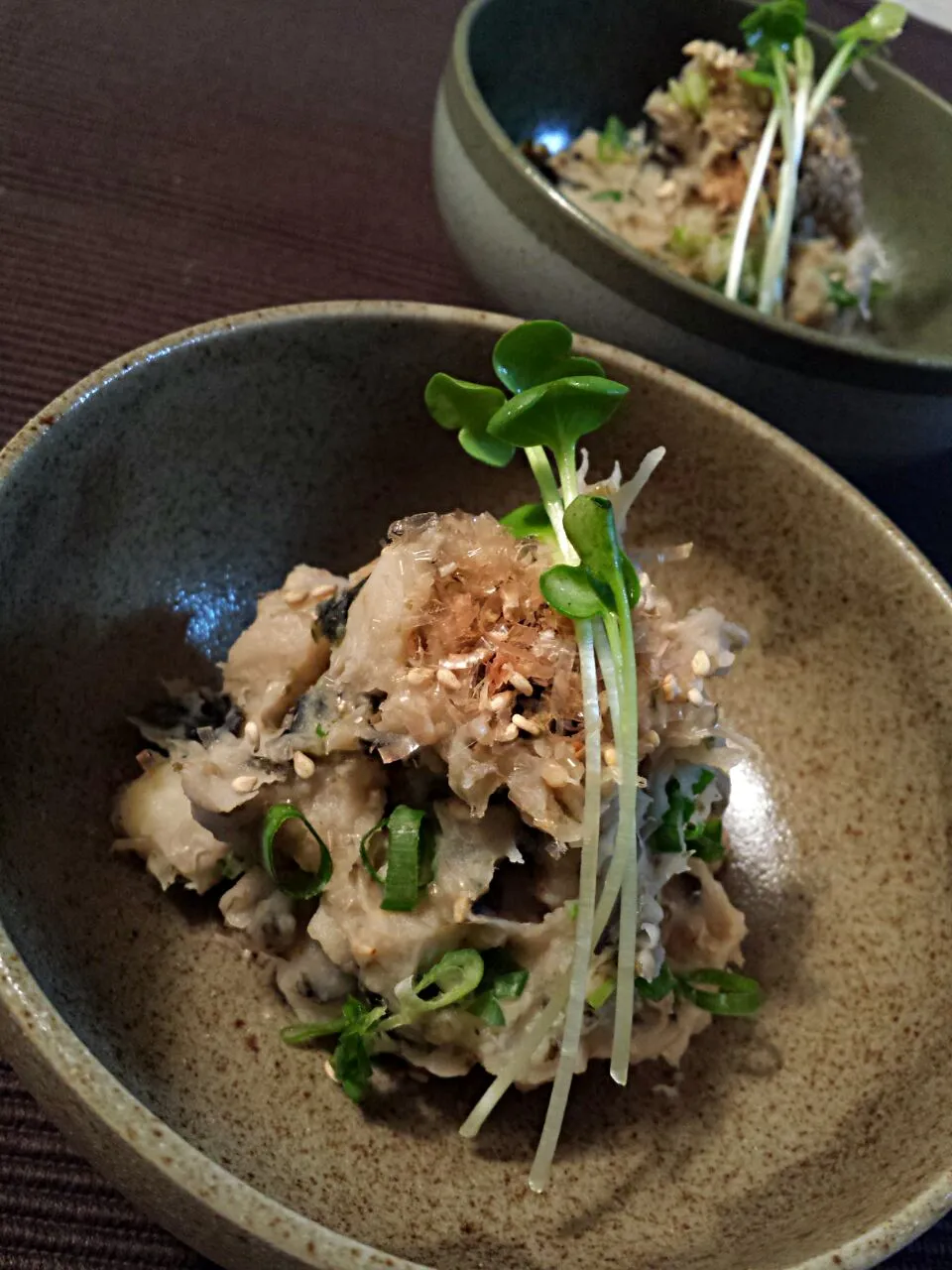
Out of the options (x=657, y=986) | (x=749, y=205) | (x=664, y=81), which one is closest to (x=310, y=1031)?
(x=657, y=986)

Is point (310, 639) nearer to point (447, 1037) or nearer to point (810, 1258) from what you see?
point (447, 1037)

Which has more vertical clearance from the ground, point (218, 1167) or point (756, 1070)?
point (218, 1167)

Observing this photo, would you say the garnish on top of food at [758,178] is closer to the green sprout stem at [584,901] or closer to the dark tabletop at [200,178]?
the dark tabletop at [200,178]

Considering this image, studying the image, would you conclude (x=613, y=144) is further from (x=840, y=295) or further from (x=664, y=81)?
(x=840, y=295)

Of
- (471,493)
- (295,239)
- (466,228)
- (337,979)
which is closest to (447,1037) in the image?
(337,979)

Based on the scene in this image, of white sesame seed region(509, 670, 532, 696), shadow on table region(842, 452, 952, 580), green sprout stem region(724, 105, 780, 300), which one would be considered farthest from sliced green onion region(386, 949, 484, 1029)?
green sprout stem region(724, 105, 780, 300)

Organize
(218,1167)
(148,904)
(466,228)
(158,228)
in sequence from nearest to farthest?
(218,1167) < (148,904) < (466,228) < (158,228)

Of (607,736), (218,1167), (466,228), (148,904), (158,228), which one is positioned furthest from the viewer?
(158,228)
